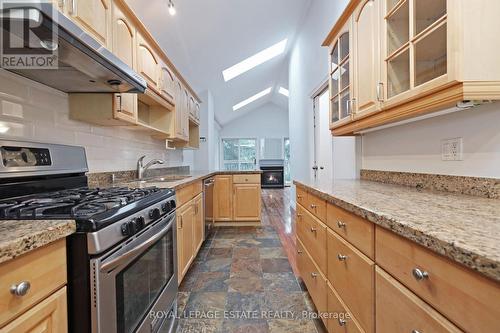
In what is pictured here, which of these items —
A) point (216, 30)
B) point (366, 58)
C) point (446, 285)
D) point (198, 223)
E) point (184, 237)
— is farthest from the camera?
point (216, 30)

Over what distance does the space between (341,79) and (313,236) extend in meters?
1.19

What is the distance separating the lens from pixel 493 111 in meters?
1.03

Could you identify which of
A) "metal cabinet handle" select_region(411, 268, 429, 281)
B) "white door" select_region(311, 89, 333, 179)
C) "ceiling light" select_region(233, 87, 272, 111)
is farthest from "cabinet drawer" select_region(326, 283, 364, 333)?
"ceiling light" select_region(233, 87, 272, 111)

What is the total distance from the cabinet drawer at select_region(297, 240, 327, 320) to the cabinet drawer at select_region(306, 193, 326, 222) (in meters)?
0.32

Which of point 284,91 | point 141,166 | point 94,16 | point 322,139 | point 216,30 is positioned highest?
point 284,91

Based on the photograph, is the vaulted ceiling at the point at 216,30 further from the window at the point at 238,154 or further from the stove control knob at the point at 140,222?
the window at the point at 238,154

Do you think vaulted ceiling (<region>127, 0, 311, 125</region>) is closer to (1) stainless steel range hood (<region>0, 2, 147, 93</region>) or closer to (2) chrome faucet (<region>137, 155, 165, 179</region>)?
(1) stainless steel range hood (<region>0, 2, 147, 93</region>)

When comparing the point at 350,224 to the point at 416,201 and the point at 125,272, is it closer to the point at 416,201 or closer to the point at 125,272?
the point at 416,201

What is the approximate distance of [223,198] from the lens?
3.83m

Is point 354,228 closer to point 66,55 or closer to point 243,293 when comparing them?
point 243,293

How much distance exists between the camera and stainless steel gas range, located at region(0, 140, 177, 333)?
2.53ft

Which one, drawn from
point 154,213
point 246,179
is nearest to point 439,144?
point 154,213

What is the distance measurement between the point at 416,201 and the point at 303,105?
347cm

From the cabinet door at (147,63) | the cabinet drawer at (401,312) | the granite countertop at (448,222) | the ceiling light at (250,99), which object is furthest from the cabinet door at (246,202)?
the ceiling light at (250,99)
